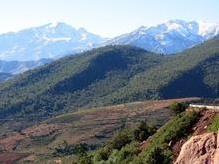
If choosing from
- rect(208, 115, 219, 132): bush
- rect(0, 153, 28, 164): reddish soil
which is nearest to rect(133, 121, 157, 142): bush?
rect(208, 115, 219, 132): bush

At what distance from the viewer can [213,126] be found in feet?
154

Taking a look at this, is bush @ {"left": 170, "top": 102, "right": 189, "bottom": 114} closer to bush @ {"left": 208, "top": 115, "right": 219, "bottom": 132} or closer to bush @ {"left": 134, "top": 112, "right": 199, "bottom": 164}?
bush @ {"left": 134, "top": 112, "right": 199, "bottom": 164}

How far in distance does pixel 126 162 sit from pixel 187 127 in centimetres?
629

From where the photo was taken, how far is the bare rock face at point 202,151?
40406 millimetres

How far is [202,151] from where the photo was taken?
41531mm

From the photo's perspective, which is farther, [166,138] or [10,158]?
[10,158]

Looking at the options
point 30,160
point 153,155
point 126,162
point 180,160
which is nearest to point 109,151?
point 126,162

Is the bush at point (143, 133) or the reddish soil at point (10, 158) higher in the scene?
the bush at point (143, 133)

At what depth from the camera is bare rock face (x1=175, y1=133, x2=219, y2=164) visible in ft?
133

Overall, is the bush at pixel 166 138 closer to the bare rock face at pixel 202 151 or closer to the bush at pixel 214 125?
the bare rock face at pixel 202 151

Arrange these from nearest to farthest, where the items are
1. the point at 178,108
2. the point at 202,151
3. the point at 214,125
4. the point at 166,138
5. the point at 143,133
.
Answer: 1. the point at 202,151
2. the point at 214,125
3. the point at 166,138
4. the point at 178,108
5. the point at 143,133

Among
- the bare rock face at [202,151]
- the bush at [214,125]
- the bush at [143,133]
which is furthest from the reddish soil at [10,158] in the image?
the bare rock face at [202,151]

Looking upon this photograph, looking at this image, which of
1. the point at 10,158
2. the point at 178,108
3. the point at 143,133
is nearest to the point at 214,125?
the point at 178,108

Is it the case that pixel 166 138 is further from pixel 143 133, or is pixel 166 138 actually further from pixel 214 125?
pixel 143 133
